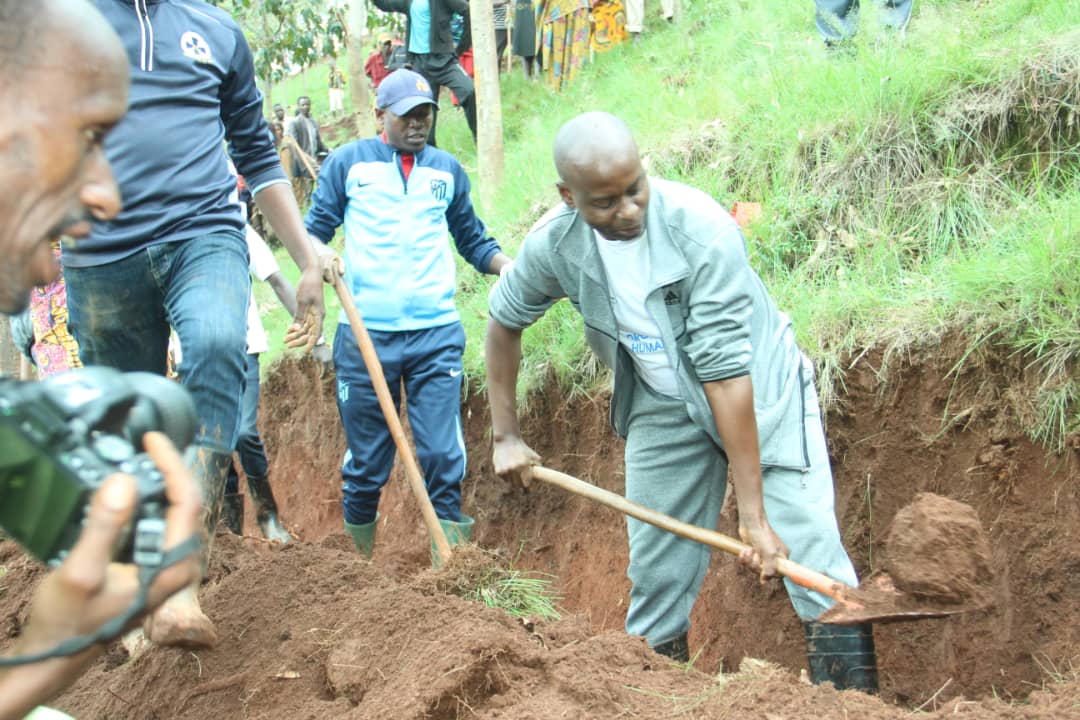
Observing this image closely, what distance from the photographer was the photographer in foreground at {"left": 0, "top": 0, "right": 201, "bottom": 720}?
1439 mm

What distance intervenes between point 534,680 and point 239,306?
1.48m

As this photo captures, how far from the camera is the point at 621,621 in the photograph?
5.69 meters

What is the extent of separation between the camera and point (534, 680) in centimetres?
337

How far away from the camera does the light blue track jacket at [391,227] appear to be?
5.48 meters

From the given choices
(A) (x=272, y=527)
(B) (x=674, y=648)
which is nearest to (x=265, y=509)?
(A) (x=272, y=527)

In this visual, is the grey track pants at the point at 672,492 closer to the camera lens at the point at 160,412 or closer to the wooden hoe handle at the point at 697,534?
the wooden hoe handle at the point at 697,534

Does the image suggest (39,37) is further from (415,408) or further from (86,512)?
(415,408)

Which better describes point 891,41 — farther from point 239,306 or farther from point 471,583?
point 239,306

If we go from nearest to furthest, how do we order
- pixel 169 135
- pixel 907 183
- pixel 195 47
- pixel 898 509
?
pixel 169 135, pixel 195 47, pixel 898 509, pixel 907 183

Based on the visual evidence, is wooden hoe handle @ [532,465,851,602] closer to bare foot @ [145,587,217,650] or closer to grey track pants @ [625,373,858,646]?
grey track pants @ [625,373,858,646]

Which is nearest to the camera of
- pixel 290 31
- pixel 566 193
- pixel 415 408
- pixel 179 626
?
pixel 179 626

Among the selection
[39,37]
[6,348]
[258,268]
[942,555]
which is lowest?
[6,348]

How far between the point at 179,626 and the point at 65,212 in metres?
1.48

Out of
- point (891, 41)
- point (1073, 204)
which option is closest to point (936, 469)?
point (1073, 204)
